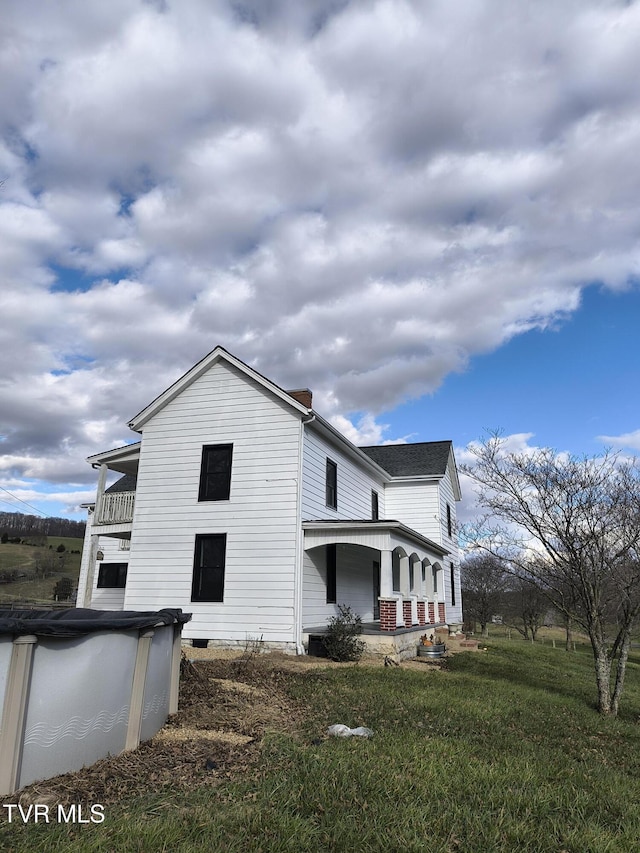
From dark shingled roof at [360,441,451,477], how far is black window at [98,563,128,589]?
35.3ft

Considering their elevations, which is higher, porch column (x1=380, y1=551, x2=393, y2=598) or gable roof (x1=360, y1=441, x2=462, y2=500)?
gable roof (x1=360, y1=441, x2=462, y2=500)

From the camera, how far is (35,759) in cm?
435

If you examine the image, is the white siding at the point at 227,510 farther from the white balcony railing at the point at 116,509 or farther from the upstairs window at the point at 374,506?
the upstairs window at the point at 374,506

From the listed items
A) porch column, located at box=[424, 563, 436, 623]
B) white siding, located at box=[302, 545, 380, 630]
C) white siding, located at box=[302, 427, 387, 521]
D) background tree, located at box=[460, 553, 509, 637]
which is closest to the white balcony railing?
white siding, located at box=[302, 427, 387, 521]

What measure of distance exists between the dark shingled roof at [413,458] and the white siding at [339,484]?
1874 millimetres

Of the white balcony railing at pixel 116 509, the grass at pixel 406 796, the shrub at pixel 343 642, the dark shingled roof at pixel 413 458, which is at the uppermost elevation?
the dark shingled roof at pixel 413 458

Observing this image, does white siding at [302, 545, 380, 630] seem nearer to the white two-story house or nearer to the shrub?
the white two-story house

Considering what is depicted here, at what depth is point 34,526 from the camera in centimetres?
8438

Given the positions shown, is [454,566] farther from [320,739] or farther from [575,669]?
[320,739]

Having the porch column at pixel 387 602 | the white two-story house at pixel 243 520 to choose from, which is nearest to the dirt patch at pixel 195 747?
the white two-story house at pixel 243 520

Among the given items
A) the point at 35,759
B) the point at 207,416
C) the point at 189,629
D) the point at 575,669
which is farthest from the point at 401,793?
the point at 575,669

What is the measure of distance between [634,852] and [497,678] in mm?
8946

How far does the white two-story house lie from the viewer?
47.6 ft

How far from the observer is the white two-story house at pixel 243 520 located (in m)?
14.5
